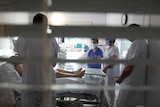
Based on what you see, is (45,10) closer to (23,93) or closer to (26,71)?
(26,71)

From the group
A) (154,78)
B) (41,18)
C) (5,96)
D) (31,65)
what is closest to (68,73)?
(31,65)

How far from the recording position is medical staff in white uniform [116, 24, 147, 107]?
157 cm

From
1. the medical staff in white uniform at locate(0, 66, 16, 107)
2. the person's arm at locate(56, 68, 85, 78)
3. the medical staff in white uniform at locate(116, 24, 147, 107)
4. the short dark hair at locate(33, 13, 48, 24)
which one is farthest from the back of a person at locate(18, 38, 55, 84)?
the person's arm at locate(56, 68, 85, 78)

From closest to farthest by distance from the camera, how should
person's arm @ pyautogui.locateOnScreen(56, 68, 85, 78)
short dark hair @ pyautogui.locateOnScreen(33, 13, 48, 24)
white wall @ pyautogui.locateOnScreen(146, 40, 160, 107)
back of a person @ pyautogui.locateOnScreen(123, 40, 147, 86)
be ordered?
1. short dark hair @ pyautogui.locateOnScreen(33, 13, 48, 24)
2. white wall @ pyautogui.locateOnScreen(146, 40, 160, 107)
3. back of a person @ pyautogui.locateOnScreen(123, 40, 147, 86)
4. person's arm @ pyautogui.locateOnScreen(56, 68, 85, 78)

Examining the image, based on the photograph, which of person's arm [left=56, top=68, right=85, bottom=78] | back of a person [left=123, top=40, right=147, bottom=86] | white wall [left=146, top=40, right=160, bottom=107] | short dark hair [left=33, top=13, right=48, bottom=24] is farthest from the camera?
person's arm [left=56, top=68, right=85, bottom=78]

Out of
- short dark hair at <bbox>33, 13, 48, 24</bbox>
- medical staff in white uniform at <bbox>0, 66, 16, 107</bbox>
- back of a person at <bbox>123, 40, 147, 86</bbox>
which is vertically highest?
short dark hair at <bbox>33, 13, 48, 24</bbox>

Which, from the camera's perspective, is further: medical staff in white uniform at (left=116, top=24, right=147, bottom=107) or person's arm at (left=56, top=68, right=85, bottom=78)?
person's arm at (left=56, top=68, right=85, bottom=78)

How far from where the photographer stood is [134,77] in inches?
63.8

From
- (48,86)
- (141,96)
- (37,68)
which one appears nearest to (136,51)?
(141,96)

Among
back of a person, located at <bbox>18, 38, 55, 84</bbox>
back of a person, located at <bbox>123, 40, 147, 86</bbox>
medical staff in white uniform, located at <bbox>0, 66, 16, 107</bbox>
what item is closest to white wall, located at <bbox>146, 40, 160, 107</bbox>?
back of a person, located at <bbox>123, 40, 147, 86</bbox>

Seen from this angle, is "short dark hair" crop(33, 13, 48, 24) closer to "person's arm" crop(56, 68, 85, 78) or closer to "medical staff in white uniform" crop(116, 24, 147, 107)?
"medical staff in white uniform" crop(116, 24, 147, 107)

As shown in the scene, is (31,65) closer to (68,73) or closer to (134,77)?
(134,77)

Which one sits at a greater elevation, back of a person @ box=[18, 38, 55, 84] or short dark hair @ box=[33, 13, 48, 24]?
short dark hair @ box=[33, 13, 48, 24]

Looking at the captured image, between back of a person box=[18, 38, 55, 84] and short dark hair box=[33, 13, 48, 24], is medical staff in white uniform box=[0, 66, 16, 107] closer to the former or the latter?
back of a person box=[18, 38, 55, 84]
